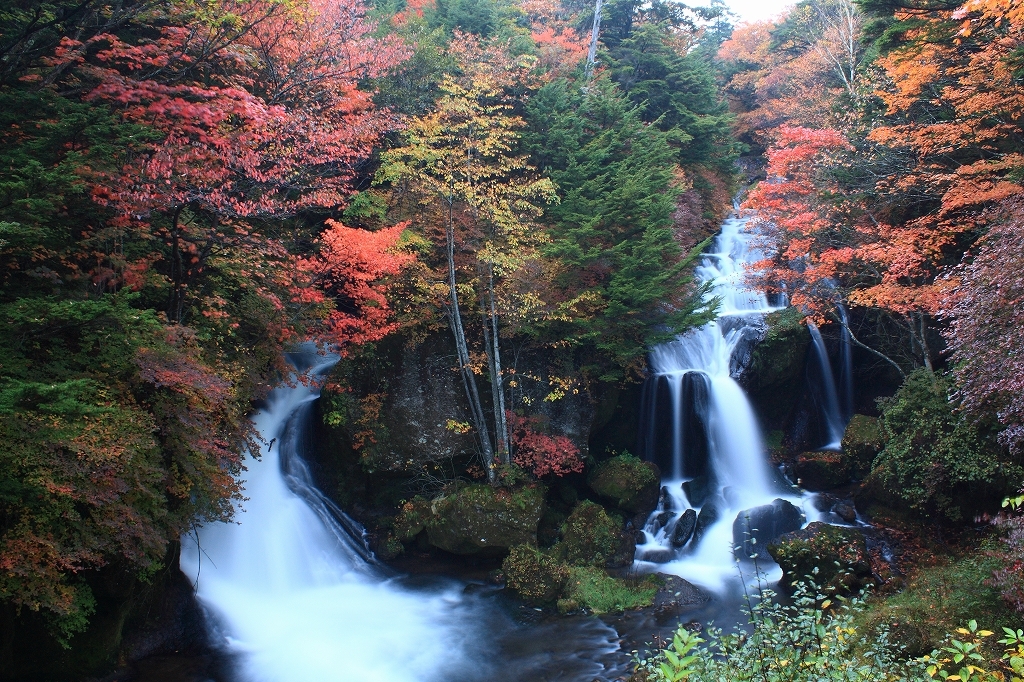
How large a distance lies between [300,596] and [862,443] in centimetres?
1206

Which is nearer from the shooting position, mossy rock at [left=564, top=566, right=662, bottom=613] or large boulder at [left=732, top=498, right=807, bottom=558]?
mossy rock at [left=564, top=566, right=662, bottom=613]

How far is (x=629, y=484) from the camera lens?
12.9m

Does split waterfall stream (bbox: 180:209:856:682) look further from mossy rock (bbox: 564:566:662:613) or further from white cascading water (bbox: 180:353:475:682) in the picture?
mossy rock (bbox: 564:566:662:613)

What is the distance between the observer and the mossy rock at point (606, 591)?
9.95 meters

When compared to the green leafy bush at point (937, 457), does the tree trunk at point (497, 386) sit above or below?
above

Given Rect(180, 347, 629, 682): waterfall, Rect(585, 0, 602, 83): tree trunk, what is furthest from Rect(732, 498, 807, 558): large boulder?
Rect(585, 0, 602, 83): tree trunk

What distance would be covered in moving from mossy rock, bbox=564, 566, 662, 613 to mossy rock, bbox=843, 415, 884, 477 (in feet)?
19.2

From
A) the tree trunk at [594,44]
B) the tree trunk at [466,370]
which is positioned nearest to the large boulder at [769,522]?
the tree trunk at [466,370]

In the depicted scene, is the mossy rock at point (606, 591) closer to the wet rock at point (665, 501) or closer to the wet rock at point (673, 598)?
the wet rock at point (673, 598)

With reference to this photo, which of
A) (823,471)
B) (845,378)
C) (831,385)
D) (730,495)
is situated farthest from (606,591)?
(845,378)

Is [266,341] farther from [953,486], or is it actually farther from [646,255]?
[953,486]

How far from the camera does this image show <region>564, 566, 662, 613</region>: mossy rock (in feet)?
32.6

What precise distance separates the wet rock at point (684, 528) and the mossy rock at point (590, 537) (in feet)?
3.80

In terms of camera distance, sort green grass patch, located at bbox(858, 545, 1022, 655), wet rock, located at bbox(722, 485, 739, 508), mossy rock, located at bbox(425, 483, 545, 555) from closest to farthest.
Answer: green grass patch, located at bbox(858, 545, 1022, 655)
mossy rock, located at bbox(425, 483, 545, 555)
wet rock, located at bbox(722, 485, 739, 508)
